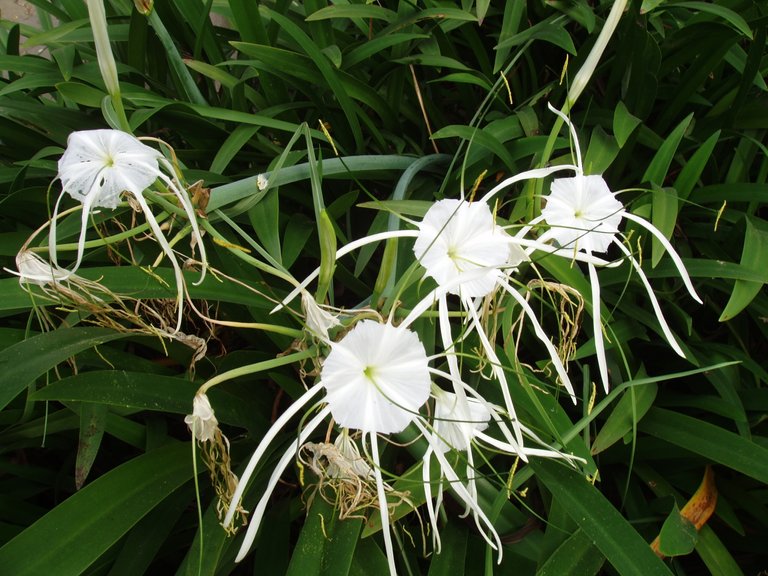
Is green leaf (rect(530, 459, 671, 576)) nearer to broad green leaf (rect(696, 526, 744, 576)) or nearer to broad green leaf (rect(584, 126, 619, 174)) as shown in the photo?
broad green leaf (rect(696, 526, 744, 576))

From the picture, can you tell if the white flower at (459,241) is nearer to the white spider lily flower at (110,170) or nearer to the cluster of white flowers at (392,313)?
the cluster of white flowers at (392,313)

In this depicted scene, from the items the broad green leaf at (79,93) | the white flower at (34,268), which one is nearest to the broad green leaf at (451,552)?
the white flower at (34,268)

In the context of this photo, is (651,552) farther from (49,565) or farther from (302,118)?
(302,118)

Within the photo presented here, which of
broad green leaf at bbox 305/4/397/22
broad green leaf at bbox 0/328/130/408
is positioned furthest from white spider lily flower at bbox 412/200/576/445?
broad green leaf at bbox 305/4/397/22

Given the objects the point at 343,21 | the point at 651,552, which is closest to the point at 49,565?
the point at 651,552

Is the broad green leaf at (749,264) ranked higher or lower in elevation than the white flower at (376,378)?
lower

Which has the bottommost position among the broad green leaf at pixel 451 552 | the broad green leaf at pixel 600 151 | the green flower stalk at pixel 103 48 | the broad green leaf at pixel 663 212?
the broad green leaf at pixel 451 552

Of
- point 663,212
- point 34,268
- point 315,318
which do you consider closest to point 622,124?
point 663,212
